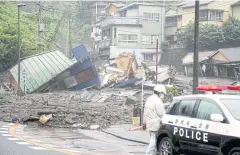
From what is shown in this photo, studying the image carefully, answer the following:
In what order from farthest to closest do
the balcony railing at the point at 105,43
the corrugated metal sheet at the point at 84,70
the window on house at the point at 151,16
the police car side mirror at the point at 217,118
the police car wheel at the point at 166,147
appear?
the window on house at the point at 151,16 → the balcony railing at the point at 105,43 → the corrugated metal sheet at the point at 84,70 → the police car wheel at the point at 166,147 → the police car side mirror at the point at 217,118

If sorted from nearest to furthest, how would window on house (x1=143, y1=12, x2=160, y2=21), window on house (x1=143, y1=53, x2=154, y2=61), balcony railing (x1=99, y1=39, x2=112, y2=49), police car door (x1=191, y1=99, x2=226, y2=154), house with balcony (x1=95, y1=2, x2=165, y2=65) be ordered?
police car door (x1=191, y1=99, x2=226, y2=154) < house with balcony (x1=95, y1=2, x2=165, y2=65) < balcony railing (x1=99, y1=39, x2=112, y2=49) < window on house (x1=143, y1=53, x2=154, y2=61) < window on house (x1=143, y1=12, x2=160, y2=21)

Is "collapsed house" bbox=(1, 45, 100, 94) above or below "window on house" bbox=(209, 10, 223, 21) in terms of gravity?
below

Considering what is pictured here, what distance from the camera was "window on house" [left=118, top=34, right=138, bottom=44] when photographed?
66.2 m

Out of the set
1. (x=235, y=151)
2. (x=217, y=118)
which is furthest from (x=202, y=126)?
(x=235, y=151)

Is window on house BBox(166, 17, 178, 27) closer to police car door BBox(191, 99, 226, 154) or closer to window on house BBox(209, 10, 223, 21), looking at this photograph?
window on house BBox(209, 10, 223, 21)

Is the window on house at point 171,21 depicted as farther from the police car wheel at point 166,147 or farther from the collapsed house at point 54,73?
the police car wheel at point 166,147

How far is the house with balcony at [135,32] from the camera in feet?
216

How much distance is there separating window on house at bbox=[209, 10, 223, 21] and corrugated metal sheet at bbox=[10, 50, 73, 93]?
77.9ft

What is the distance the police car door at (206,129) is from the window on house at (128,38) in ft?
187

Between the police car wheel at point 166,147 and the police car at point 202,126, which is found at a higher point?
the police car at point 202,126

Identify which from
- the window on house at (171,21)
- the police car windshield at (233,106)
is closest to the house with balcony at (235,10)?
the window on house at (171,21)

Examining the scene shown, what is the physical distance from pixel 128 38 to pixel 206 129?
5838cm

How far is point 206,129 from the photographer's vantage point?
874 centimetres

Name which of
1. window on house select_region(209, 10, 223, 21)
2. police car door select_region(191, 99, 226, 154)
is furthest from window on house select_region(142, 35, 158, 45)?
police car door select_region(191, 99, 226, 154)
